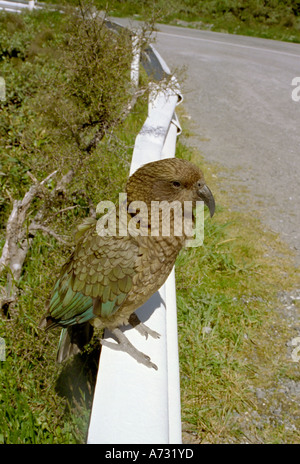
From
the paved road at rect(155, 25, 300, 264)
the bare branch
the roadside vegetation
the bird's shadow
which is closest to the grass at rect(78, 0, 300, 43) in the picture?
the paved road at rect(155, 25, 300, 264)

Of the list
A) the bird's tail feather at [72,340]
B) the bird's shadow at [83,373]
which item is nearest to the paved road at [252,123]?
the bird's shadow at [83,373]

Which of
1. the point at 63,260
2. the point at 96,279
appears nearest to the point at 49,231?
the point at 63,260

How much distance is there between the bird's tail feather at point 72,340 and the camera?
2139 mm

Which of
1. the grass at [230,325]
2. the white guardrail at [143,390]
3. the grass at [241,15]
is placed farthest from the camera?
the grass at [241,15]

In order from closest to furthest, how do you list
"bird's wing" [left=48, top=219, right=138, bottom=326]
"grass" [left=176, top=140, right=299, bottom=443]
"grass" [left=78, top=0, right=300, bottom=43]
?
"bird's wing" [left=48, top=219, right=138, bottom=326], "grass" [left=176, top=140, right=299, bottom=443], "grass" [left=78, top=0, right=300, bottom=43]

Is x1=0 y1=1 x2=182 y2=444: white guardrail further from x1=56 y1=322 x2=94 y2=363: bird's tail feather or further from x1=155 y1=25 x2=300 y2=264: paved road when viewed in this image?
x1=155 y1=25 x2=300 y2=264: paved road

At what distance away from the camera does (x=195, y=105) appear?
7.26 m

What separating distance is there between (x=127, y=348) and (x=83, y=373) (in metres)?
0.60

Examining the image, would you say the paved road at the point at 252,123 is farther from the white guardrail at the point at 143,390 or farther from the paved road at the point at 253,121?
the white guardrail at the point at 143,390

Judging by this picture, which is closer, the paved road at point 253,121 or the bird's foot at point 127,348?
the bird's foot at point 127,348

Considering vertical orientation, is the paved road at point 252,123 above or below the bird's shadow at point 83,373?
above

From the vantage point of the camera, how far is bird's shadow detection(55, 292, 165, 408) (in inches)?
84.0

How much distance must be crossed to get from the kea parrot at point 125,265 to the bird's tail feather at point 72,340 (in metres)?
0.16

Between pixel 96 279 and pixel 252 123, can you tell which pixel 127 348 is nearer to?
pixel 96 279
